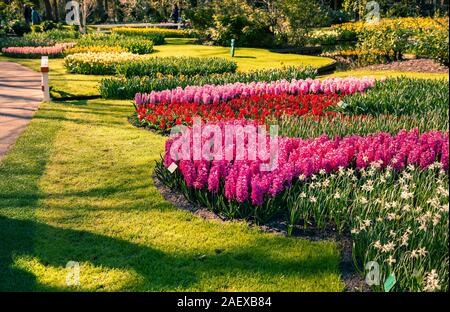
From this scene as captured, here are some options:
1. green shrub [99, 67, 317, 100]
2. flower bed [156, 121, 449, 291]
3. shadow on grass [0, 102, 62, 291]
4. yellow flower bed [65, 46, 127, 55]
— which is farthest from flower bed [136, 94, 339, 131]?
yellow flower bed [65, 46, 127, 55]

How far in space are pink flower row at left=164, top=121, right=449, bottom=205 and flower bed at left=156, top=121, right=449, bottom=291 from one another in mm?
10

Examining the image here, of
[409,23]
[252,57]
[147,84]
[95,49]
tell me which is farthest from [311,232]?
[409,23]

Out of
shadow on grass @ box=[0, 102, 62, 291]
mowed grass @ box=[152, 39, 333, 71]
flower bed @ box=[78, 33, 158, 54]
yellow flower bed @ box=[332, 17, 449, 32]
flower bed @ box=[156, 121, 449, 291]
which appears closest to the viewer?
yellow flower bed @ box=[332, 17, 449, 32]

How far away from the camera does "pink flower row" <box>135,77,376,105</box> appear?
10070mm

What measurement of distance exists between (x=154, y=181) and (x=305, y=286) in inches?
119

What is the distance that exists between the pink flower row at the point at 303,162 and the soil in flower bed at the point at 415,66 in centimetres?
1158

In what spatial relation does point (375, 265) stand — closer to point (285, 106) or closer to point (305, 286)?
point (305, 286)

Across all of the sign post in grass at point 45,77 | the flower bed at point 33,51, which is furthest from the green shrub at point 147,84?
the flower bed at point 33,51

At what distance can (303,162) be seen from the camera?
534 cm

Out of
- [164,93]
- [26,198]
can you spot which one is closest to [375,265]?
[26,198]

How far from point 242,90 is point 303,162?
5568 millimetres

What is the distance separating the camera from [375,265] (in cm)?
370

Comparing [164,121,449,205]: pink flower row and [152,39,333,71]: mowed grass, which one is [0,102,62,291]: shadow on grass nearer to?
[164,121,449,205]: pink flower row

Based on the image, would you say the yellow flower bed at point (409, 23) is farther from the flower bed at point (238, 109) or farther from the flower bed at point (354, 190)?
the flower bed at point (238, 109)
